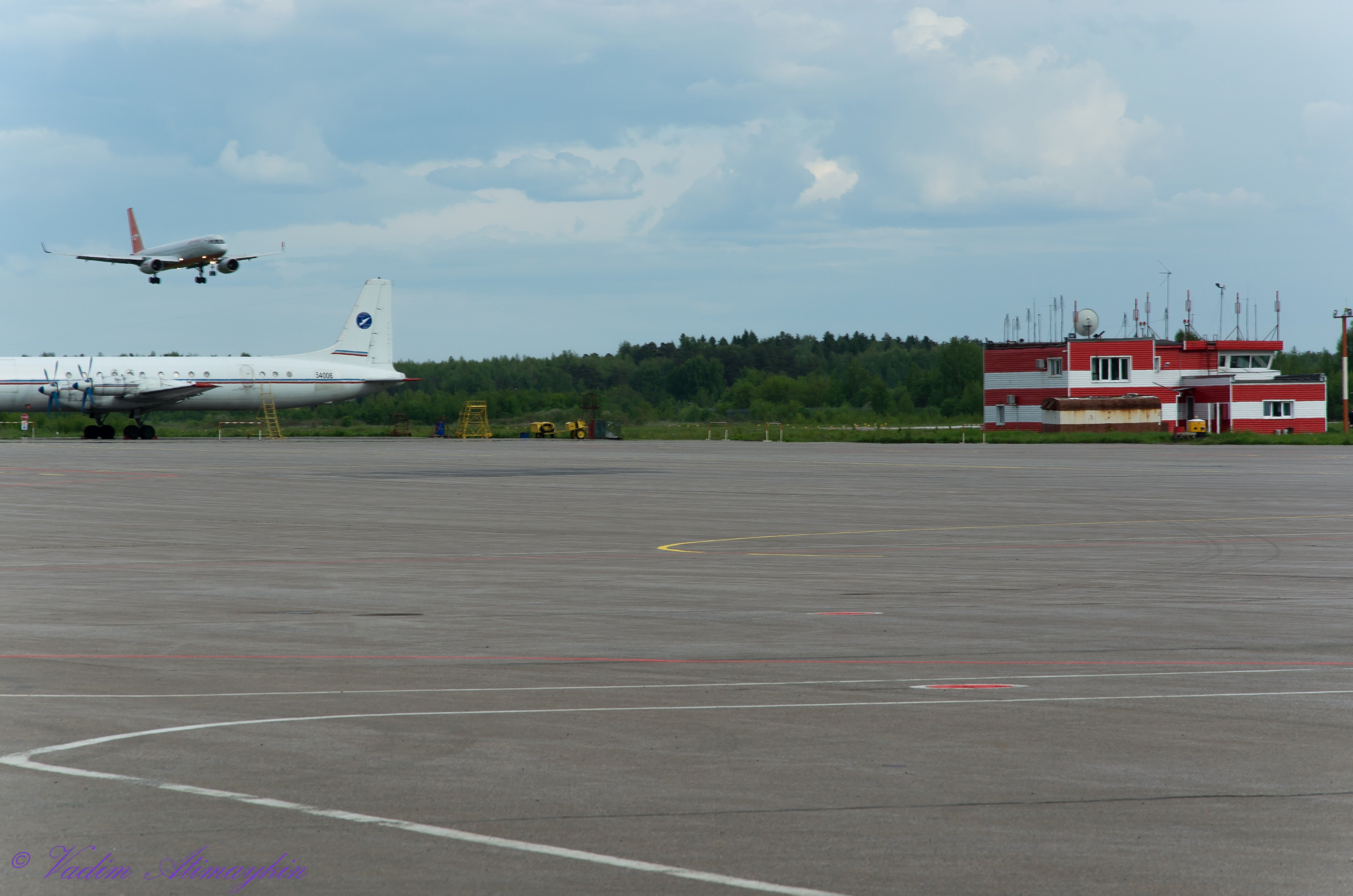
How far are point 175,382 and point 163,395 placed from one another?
5.08 feet

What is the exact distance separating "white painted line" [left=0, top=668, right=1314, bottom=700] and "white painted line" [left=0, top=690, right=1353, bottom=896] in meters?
0.74

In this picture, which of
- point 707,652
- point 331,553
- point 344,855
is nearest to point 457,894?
point 344,855

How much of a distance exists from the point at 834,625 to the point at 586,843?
24.6 ft

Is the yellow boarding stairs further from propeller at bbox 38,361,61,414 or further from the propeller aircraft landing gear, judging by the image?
propeller at bbox 38,361,61,414

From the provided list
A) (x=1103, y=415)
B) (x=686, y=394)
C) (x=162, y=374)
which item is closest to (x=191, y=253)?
(x=162, y=374)

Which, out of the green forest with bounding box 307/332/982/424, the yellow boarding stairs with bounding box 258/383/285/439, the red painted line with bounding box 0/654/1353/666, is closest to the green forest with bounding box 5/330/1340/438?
the green forest with bounding box 307/332/982/424

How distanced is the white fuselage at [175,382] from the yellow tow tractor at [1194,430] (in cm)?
5061

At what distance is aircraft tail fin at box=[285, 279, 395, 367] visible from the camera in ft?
288

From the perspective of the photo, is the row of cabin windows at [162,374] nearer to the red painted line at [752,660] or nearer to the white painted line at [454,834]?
the red painted line at [752,660]

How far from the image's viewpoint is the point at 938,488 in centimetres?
3684

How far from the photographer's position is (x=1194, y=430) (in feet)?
307

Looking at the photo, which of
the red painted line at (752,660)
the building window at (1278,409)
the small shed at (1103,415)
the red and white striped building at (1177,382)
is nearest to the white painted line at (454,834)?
the red painted line at (752,660)

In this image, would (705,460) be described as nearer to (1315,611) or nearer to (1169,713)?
(1315,611)

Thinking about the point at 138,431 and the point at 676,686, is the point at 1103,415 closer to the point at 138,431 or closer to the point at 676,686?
Result: the point at 138,431
